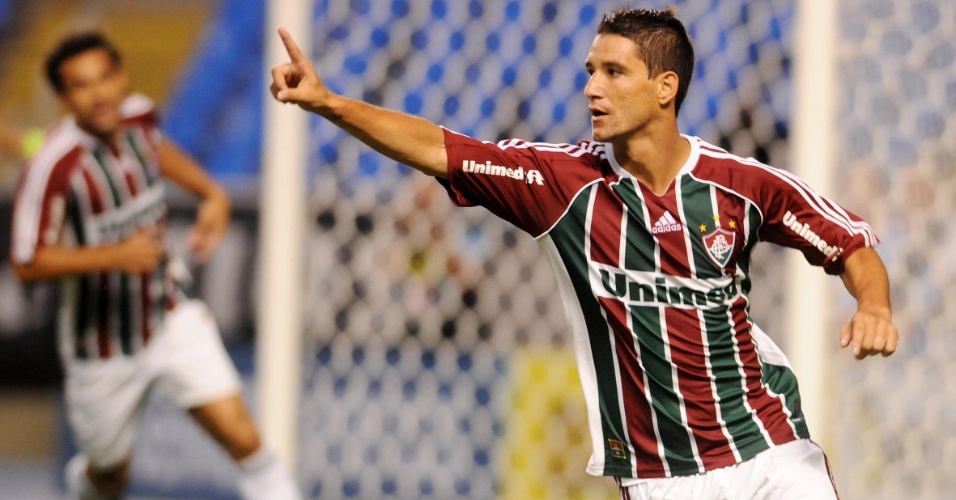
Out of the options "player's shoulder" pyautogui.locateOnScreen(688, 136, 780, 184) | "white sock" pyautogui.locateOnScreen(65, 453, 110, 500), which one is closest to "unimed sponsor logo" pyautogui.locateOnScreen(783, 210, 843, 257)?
"player's shoulder" pyautogui.locateOnScreen(688, 136, 780, 184)

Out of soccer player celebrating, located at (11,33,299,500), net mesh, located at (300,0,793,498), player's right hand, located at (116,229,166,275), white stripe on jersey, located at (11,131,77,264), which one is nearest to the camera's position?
player's right hand, located at (116,229,166,275)

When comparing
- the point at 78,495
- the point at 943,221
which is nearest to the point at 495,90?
the point at 943,221

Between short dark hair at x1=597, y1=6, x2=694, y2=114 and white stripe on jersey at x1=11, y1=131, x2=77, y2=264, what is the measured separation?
2.43 metres

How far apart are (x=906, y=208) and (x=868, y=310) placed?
2.49 m

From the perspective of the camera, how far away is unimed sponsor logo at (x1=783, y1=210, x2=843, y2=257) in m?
2.87

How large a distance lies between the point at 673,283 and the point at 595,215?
22 centimetres

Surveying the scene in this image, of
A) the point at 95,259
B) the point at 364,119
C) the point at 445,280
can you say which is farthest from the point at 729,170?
the point at 445,280

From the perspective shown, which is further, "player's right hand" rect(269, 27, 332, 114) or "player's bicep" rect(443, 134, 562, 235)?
"player's bicep" rect(443, 134, 562, 235)

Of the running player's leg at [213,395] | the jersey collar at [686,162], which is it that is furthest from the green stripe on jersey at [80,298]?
the jersey collar at [686,162]

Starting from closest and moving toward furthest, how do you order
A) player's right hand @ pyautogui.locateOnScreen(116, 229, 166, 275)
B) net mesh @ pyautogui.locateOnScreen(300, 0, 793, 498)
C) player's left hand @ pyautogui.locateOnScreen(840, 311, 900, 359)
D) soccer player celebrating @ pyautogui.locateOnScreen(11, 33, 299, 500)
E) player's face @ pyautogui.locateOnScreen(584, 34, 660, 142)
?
player's left hand @ pyautogui.locateOnScreen(840, 311, 900, 359) → player's face @ pyautogui.locateOnScreen(584, 34, 660, 142) → player's right hand @ pyautogui.locateOnScreen(116, 229, 166, 275) → soccer player celebrating @ pyautogui.locateOnScreen(11, 33, 299, 500) → net mesh @ pyautogui.locateOnScreen(300, 0, 793, 498)

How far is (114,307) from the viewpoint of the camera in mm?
A: 4758

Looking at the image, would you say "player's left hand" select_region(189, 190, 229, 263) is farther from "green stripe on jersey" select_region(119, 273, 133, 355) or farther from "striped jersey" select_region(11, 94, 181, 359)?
"green stripe on jersey" select_region(119, 273, 133, 355)

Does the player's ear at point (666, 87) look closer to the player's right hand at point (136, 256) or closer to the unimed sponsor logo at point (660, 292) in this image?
the unimed sponsor logo at point (660, 292)

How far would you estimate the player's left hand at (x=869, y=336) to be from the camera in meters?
2.52
